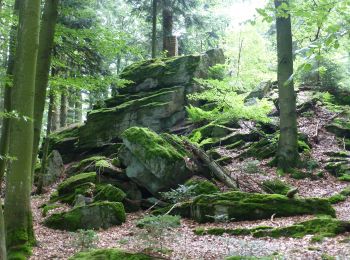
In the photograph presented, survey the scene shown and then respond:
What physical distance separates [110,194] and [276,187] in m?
4.84

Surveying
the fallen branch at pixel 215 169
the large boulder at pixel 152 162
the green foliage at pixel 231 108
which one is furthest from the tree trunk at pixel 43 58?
the green foliage at pixel 231 108

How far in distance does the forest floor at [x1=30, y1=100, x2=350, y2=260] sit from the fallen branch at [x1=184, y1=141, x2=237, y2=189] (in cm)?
53

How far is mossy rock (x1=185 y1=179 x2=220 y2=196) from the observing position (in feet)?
33.7

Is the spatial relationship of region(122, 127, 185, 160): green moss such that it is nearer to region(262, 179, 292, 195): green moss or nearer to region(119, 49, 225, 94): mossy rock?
region(262, 179, 292, 195): green moss

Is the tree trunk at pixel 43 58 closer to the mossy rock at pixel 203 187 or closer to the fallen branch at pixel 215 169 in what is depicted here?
the mossy rock at pixel 203 187

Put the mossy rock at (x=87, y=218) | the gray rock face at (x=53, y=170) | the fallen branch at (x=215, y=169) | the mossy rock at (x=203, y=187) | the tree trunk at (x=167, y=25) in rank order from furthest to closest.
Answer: the tree trunk at (x=167, y=25) < the gray rock face at (x=53, y=170) < the fallen branch at (x=215, y=169) < the mossy rock at (x=203, y=187) < the mossy rock at (x=87, y=218)

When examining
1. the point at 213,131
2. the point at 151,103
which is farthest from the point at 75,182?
the point at 213,131

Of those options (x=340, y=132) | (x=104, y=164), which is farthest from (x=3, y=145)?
(x=340, y=132)

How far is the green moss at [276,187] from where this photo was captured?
1050cm

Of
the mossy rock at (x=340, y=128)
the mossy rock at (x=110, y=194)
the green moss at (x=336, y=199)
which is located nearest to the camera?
the green moss at (x=336, y=199)

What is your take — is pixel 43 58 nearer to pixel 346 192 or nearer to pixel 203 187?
pixel 203 187

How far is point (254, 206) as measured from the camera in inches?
342

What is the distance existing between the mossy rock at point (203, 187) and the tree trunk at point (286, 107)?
2.97 m

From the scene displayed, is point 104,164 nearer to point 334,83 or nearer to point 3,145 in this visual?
point 3,145
